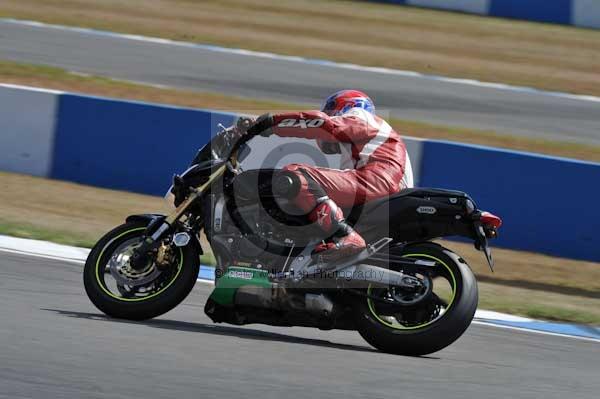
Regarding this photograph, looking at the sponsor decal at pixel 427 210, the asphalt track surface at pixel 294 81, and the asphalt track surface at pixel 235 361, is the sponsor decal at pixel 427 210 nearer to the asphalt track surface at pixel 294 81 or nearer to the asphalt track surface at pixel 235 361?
the asphalt track surface at pixel 235 361

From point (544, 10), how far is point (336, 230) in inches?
660

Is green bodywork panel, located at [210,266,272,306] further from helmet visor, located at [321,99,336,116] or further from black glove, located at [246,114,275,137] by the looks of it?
helmet visor, located at [321,99,336,116]

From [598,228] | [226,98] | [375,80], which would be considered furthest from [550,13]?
[598,228]

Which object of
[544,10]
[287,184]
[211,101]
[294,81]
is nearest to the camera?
[287,184]

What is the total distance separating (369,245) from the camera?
6207mm

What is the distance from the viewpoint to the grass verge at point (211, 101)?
45.8 feet

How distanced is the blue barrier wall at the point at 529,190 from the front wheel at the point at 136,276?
455cm

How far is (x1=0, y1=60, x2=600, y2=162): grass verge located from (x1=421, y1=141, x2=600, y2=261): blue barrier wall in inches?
131

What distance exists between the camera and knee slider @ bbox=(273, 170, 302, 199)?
6.17 meters

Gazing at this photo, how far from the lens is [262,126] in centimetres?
613

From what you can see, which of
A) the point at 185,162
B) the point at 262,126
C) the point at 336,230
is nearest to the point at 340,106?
the point at 262,126

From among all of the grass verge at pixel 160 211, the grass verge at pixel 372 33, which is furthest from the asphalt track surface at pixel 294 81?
the grass verge at pixel 160 211

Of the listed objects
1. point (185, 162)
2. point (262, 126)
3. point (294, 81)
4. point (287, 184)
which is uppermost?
point (262, 126)

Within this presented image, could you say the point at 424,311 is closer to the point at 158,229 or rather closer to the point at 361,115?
the point at 361,115
